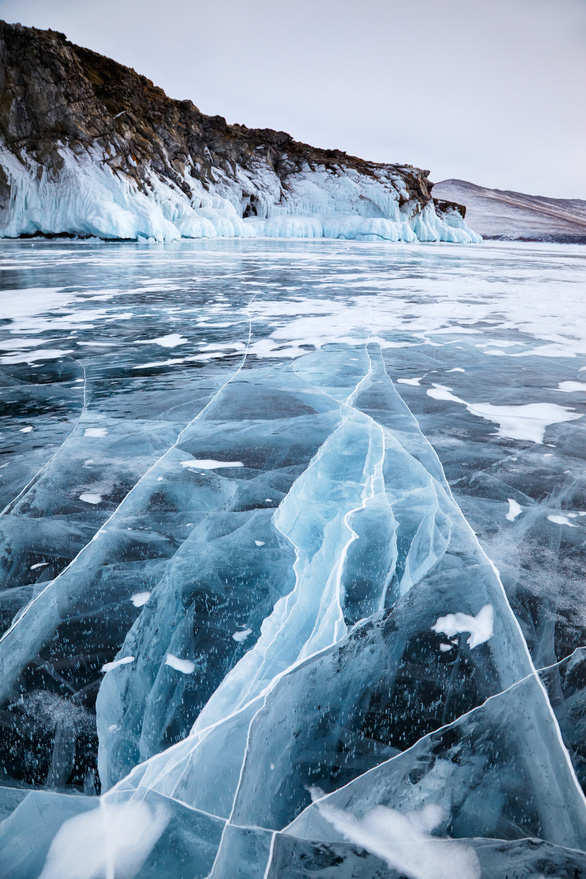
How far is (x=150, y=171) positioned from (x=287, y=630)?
101 feet

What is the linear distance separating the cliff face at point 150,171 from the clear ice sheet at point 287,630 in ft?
74.3

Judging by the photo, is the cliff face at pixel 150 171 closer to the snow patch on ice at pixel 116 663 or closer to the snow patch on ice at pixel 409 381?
the snow patch on ice at pixel 409 381

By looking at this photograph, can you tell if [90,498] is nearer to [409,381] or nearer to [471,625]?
[471,625]

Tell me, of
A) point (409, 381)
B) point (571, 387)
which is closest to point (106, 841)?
point (409, 381)

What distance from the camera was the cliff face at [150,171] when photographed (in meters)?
22.7

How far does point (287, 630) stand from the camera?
1191 mm

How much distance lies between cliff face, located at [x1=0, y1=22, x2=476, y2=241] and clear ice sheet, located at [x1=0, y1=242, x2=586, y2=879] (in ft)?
74.3

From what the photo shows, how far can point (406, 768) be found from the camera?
898 mm

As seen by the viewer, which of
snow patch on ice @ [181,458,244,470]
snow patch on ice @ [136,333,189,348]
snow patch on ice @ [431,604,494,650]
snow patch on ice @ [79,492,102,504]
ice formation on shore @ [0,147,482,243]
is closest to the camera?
snow patch on ice @ [431,604,494,650]

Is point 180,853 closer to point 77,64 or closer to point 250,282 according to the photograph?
point 250,282

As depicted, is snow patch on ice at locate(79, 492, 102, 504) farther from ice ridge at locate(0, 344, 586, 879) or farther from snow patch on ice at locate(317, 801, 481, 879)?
snow patch on ice at locate(317, 801, 481, 879)

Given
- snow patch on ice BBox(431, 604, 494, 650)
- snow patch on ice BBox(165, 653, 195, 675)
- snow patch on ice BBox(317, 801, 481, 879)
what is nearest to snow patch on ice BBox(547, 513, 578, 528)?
snow patch on ice BBox(431, 604, 494, 650)

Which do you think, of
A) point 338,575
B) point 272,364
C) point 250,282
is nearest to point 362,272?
point 250,282

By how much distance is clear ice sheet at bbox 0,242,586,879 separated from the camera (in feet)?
2.65
